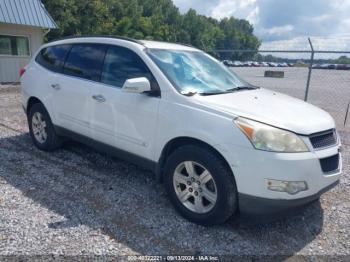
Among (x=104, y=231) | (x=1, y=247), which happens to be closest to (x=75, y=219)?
(x=104, y=231)

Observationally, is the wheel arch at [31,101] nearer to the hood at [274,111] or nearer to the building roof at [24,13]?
the hood at [274,111]

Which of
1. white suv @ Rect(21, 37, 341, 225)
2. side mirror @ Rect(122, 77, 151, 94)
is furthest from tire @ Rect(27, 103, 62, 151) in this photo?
side mirror @ Rect(122, 77, 151, 94)

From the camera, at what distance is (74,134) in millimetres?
4422

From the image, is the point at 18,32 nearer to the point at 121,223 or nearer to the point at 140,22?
the point at 121,223

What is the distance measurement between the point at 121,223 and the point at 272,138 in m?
1.73

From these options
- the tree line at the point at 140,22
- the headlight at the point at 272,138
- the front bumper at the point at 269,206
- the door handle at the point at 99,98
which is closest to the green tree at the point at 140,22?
the tree line at the point at 140,22

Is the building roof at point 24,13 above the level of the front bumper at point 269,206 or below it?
above

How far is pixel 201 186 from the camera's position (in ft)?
10.1

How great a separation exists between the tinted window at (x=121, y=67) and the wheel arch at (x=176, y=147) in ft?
2.46

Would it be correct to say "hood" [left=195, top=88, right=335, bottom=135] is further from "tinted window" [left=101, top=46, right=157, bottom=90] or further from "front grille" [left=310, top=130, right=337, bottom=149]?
"tinted window" [left=101, top=46, right=157, bottom=90]

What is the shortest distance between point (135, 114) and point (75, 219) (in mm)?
1297

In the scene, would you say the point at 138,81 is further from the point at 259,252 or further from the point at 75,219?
the point at 259,252

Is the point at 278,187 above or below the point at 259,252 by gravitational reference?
above

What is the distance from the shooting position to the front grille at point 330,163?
282 cm
